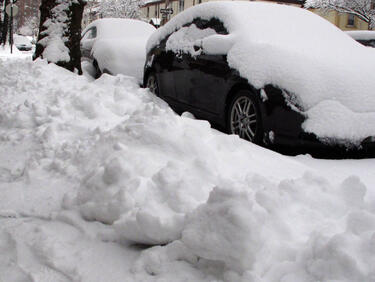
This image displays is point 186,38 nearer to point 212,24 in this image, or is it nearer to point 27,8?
point 212,24

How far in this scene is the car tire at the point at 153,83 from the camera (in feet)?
22.6

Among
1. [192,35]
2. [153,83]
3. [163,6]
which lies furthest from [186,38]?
[163,6]

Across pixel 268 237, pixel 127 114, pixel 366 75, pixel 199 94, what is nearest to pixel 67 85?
pixel 127 114

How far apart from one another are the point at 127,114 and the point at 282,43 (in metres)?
1.80

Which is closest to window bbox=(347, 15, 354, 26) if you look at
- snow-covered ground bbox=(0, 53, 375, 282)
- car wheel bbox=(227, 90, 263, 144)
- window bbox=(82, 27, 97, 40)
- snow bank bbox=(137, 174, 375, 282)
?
window bbox=(82, 27, 97, 40)

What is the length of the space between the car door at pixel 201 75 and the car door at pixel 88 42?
4.28 m

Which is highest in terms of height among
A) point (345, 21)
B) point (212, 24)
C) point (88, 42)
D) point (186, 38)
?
point (212, 24)

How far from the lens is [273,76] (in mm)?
4223

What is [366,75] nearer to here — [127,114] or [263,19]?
[263,19]

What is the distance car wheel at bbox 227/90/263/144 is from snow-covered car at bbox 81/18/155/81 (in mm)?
4086

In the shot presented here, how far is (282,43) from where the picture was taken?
456 centimetres

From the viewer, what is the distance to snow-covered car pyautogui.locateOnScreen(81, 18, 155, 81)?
848 cm

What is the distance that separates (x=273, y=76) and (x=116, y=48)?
16.1 ft

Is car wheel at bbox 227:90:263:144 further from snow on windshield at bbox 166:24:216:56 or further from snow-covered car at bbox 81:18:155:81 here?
snow-covered car at bbox 81:18:155:81
